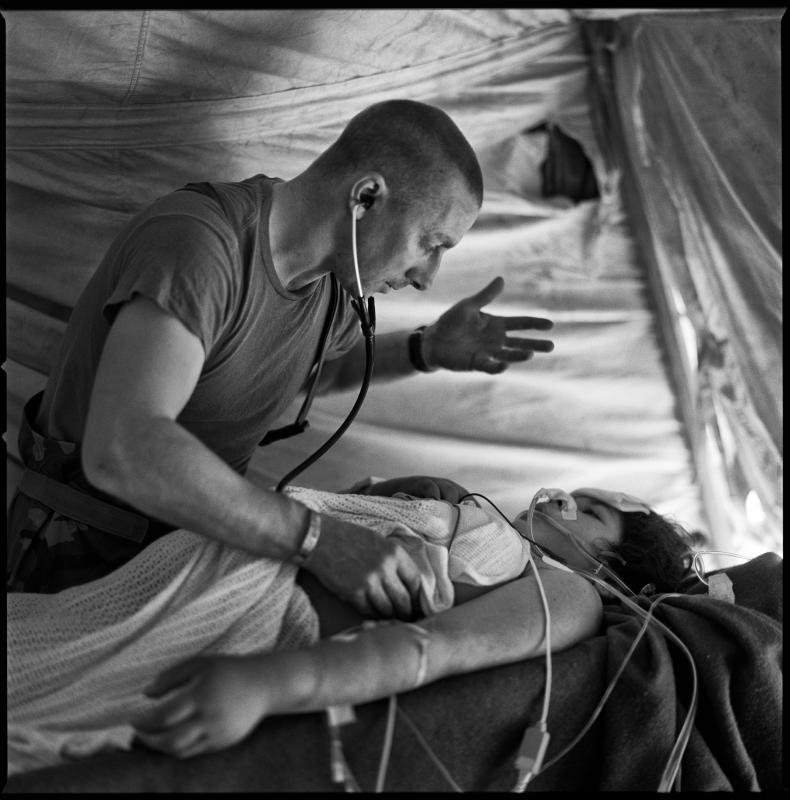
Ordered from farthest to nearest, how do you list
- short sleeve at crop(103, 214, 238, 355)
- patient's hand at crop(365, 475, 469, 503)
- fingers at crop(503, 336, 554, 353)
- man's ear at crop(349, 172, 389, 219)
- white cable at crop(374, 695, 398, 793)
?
fingers at crop(503, 336, 554, 353) → patient's hand at crop(365, 475, 469, 503) → man's ear at crop(349, 172, 389, 219) → short sleeve at crop(103, 214, 238, 355) → white cable at crop(374, 695, 398, 793)

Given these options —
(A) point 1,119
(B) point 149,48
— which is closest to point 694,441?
(B) point 149,48

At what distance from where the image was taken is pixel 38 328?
71.2 inches

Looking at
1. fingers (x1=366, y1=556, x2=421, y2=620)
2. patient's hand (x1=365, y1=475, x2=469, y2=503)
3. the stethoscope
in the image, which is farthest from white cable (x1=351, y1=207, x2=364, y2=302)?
fingers (x1=366, y1=556, x2=421, y2=620)

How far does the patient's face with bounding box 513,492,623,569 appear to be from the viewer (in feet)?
5.04

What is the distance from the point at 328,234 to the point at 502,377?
927 millimetres

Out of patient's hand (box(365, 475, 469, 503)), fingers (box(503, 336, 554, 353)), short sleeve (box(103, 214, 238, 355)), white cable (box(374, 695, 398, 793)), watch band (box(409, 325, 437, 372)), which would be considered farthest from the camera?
watch band (box(409, 325, 437, 372))

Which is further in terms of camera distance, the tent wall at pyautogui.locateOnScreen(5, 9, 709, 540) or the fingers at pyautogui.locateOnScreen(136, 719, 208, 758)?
the tent wall at pyautogui.locateOnScreen(5, 9, 709, 540)

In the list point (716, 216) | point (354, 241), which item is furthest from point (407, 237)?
point (716, 216)

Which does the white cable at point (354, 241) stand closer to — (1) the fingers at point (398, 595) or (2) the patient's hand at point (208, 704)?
(1) the fingers at point (398, 595)

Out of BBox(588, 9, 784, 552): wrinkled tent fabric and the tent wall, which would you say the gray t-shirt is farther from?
BBox(588, 9, 784, 552): wrinkled tent fabric

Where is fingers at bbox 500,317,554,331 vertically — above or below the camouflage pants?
above

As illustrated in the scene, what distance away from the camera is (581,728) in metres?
1.19

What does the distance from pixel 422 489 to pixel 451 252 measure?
830mm

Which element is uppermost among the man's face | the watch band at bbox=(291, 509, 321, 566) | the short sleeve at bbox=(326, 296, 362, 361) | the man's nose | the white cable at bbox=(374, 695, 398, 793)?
the man's face
